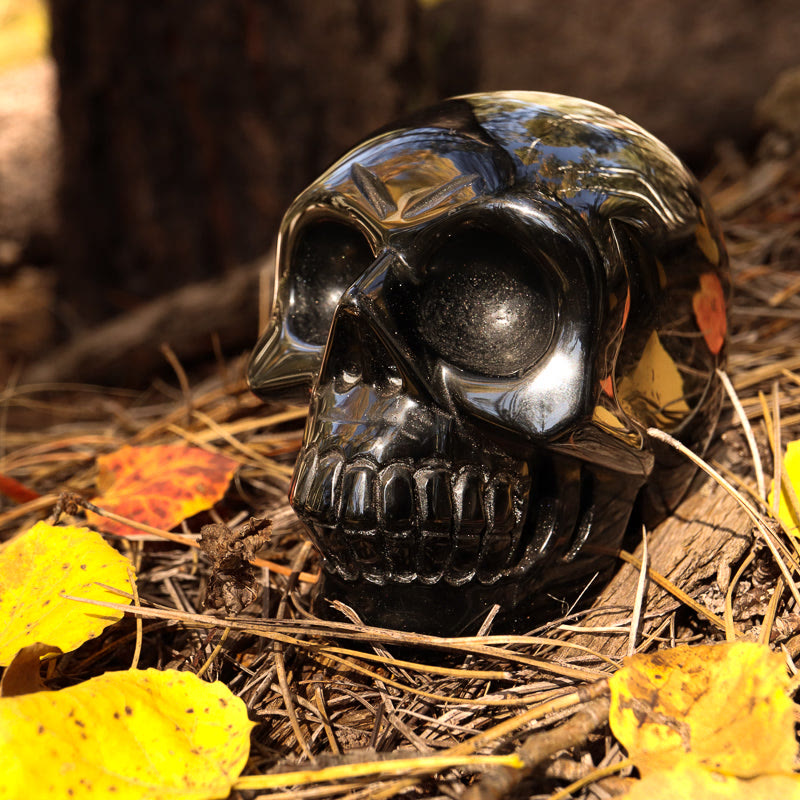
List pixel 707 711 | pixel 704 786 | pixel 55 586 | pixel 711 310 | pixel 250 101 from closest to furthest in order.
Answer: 1. pixel 704 786
2. pixel 707 711
3. pixel 55 586
4. pixel 711 310
5. pixel 250 101

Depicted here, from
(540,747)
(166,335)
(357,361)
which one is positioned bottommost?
(166,335)

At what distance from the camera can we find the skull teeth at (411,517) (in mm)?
1053

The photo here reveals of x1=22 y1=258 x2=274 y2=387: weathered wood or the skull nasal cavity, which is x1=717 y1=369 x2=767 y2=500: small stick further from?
x1=22 y1=258 x2=274 y2=387: weathered wood

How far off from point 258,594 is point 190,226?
2.17 meters

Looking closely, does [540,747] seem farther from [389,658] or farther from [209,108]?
[209,108]

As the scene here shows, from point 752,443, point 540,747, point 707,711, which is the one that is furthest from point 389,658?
point 752,443

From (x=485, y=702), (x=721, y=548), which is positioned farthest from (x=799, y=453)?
(x=485, y=702)

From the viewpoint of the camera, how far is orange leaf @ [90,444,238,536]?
135cm

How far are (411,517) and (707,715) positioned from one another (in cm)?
41

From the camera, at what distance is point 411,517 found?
105 cm

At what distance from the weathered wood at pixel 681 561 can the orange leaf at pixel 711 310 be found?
0.85 feet

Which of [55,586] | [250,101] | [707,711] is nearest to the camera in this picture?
[707,711]

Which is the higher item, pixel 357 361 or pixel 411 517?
pixel 357 361

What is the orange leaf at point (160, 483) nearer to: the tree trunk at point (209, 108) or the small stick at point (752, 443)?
the small stick at point (752, 443)
